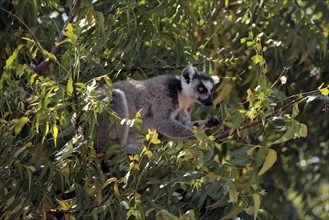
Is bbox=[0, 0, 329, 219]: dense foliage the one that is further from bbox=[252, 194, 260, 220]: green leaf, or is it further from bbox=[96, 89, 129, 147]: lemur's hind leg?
bbox=[96, 89, 129, 147]: lemur's hind leg

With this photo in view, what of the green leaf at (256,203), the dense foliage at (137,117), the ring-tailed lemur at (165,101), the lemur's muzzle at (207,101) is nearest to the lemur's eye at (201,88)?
the ring-tailed lemur at (165,101)

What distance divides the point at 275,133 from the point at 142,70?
114 inches

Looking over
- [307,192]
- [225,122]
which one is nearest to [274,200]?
[307,192]

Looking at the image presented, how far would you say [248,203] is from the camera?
25.0ft

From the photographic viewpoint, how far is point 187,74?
33.1 ft

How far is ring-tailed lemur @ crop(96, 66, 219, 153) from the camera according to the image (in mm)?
9688

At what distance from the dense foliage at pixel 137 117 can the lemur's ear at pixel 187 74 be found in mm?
111

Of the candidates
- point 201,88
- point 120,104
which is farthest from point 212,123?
point 201,88

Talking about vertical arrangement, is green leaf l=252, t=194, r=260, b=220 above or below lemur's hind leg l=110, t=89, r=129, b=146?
above

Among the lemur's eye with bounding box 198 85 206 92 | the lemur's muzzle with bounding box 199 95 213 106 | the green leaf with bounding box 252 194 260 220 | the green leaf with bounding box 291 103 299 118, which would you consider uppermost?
the green leaf with bounding box 291 103 299 118

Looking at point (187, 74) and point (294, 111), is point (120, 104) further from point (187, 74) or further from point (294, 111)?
point (294, 111)

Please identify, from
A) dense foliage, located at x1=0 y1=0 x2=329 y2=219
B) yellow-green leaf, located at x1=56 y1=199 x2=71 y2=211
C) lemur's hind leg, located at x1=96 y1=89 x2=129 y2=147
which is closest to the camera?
dense foliage, located at x1=0 y1=0 x2=329 y2=219

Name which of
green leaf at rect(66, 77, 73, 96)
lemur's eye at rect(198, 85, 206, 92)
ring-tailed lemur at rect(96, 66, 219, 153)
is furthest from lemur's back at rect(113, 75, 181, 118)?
green leaf at rect(66, 77, 73, 96)

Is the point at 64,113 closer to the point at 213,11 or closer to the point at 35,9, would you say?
the point at 35,9
